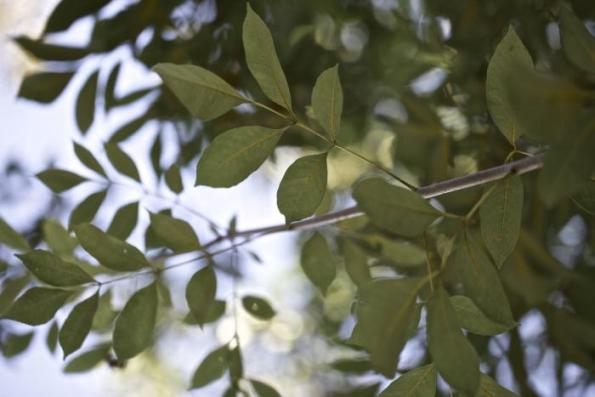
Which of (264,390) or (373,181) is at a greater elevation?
(373,181)

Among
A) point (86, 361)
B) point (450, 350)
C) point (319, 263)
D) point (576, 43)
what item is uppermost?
point (576, 43)

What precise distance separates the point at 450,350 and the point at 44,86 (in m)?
0.56

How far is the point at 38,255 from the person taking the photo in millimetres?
501

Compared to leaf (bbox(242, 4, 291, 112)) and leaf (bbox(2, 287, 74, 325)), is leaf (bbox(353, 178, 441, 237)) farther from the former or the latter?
leaf (bbox(2, 287, 74, 325))

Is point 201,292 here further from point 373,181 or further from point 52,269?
point 373,181

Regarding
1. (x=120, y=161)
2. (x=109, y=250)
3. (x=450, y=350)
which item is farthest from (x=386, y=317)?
(x=120, y=161)

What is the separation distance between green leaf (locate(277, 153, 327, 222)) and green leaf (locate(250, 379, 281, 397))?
0.78ft

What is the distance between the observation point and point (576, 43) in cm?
35

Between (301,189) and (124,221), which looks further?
(124,221)

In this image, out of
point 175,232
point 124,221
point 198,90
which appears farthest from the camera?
point 124,221

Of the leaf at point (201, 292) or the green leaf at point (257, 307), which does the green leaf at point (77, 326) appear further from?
the green leaf at point (257, 307)

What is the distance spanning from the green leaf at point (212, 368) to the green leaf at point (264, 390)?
36mm

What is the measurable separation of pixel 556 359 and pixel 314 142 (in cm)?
42

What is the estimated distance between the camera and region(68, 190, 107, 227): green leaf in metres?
0.66
